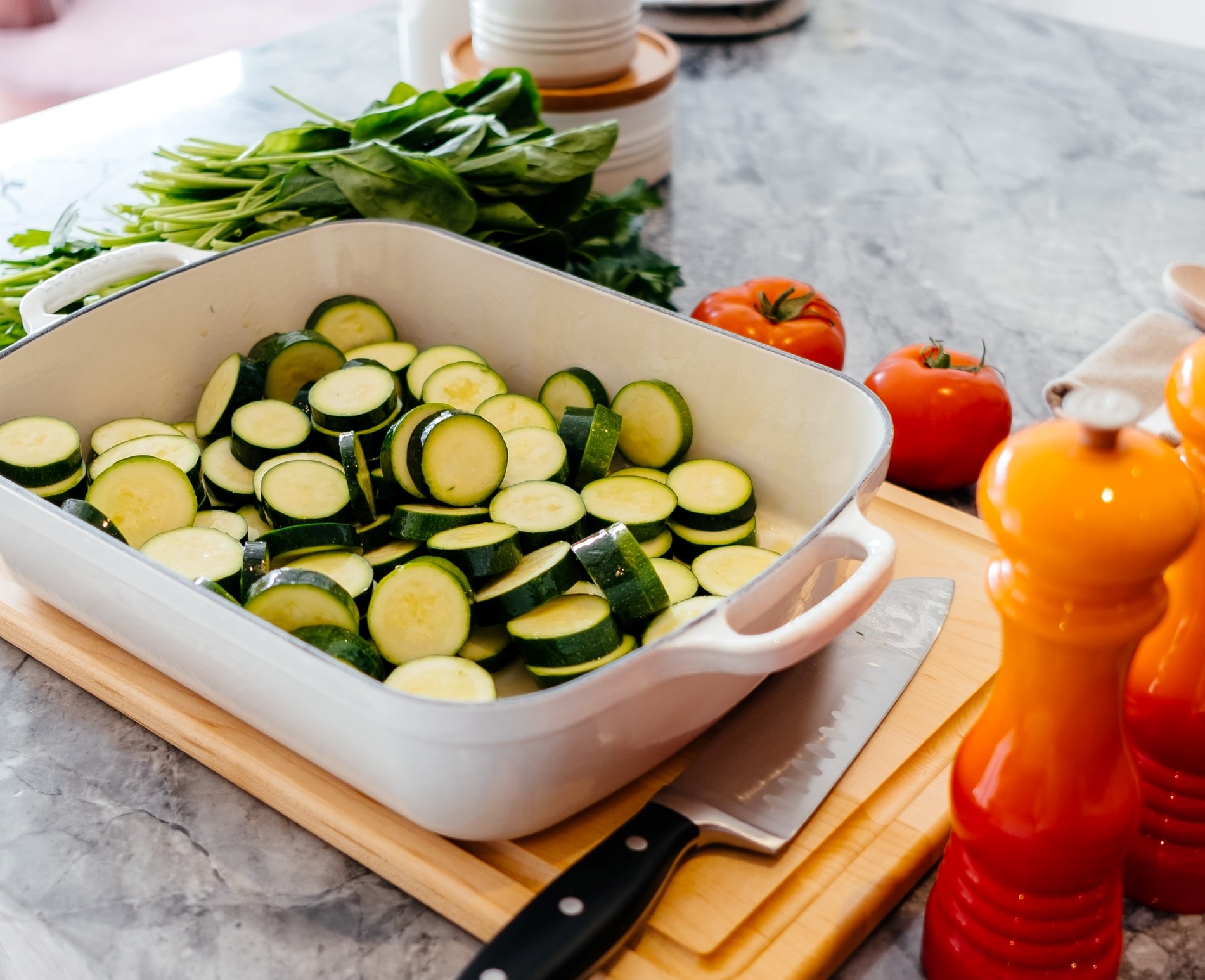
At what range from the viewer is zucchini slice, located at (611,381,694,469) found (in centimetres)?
115

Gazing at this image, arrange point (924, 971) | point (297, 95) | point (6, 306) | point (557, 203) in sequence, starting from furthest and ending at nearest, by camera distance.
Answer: point (297, 95), point (557, 203), point (6, 306), point (924, 971)

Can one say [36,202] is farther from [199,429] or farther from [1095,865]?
[1095,865]

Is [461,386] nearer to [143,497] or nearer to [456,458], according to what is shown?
[456,458]

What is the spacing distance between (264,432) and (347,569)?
24 centimetres

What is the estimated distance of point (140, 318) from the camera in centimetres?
118

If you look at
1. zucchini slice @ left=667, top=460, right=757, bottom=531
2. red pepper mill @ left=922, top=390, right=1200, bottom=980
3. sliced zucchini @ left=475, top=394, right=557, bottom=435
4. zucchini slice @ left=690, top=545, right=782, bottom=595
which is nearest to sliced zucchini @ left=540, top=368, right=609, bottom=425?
sliced zucchini @ left=475, top=394, right=557, bottom=435

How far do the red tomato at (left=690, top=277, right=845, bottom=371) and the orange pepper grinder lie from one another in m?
0.72

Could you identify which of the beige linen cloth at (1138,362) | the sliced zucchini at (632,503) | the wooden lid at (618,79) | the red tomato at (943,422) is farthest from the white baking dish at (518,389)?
the wooden lid at (618,79)

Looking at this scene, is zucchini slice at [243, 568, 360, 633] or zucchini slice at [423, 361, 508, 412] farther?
zucchini slice at [423, 361, 508, 412]

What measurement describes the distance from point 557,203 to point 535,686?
771 millimetres

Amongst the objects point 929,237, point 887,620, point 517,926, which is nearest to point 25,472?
point 517,926

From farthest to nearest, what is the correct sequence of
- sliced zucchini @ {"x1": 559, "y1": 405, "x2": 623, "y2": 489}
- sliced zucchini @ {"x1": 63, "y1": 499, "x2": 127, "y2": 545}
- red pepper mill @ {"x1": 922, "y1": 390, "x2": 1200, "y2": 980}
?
sliced zucchini @ {"x1": 559, "y1": 405, "x2": 623, "y2": 489}
sliced zucchini @ {"x1": 63, "y1": 499, "x2": 127, "y2": 545}
red pepper mill @ {"x1": 922, "y1": 390, "x2": 1200, "y2": 980}

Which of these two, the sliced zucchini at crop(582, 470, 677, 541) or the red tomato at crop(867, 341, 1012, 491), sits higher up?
the sliced zucchini at crop(582, 470, 677, 541)

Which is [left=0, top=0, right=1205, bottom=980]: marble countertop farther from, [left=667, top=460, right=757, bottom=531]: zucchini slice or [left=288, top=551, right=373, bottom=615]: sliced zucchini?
[left=667, top=460, right=757, bottom=531]: zucchini slice
